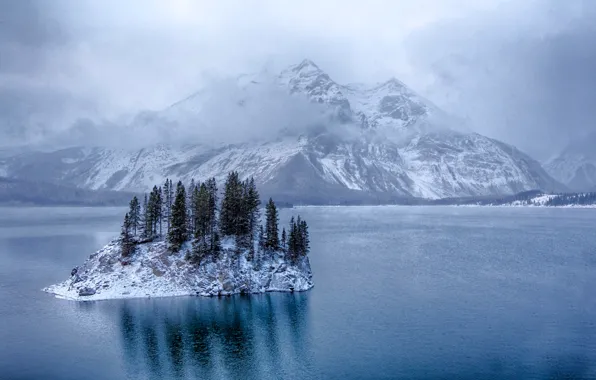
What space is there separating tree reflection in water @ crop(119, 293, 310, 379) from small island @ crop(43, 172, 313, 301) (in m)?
4.65

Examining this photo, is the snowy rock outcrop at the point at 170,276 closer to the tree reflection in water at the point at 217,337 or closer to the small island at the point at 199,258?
the small island at the point at 199,258

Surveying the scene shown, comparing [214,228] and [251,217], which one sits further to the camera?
[214,228]

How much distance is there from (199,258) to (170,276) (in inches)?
305

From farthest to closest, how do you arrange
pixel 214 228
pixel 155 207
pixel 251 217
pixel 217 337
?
pixel 155 207, pixel 214 228, pixel 251 217, pixel 217 337

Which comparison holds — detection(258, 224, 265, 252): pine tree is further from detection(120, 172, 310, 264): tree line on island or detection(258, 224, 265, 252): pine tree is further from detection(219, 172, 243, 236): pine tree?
detection(219, 172, 243, 236): pine tree

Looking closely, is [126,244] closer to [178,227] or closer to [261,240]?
[178,227]

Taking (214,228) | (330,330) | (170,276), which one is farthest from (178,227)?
(330,330)

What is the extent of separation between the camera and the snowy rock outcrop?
106 m

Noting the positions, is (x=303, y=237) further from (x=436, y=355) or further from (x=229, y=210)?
(x=436, y=355)

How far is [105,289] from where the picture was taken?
105688 millimetres

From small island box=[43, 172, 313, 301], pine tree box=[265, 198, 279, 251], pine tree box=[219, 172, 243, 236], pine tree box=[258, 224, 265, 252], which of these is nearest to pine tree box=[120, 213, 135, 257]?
small island box=[43, 172, 313, 301]

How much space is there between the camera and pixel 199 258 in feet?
365

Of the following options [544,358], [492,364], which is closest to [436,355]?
[492,364]

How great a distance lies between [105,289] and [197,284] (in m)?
20.6
